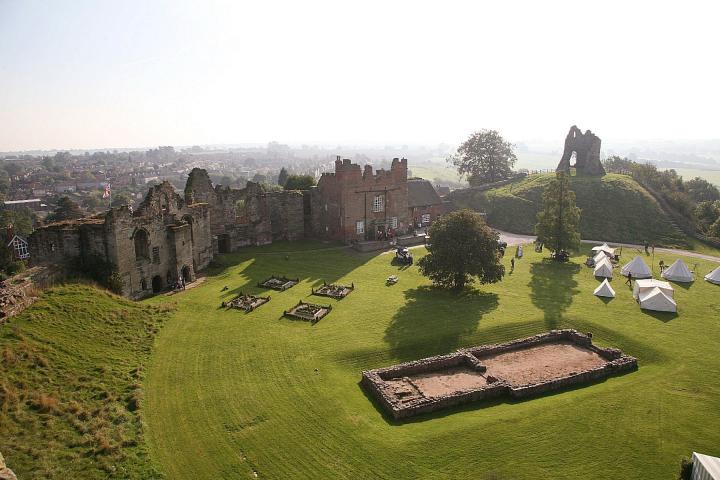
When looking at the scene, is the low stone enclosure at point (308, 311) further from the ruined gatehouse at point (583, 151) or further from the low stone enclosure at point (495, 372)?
the ruined gatehouse at point (583, 151)

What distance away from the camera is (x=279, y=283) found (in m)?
37.1

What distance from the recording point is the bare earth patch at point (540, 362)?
2408 centimetres

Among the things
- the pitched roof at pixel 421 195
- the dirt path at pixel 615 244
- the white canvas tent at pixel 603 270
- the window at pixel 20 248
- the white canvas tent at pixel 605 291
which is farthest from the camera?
the pitched roof at pixel 421 195

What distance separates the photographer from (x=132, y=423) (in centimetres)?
1872

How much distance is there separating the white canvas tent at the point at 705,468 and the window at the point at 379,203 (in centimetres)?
4085

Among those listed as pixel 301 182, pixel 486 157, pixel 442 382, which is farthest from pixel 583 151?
pixel 442 382

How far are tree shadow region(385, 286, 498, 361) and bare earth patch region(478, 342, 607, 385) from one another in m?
2.72

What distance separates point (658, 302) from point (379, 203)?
30.2 m

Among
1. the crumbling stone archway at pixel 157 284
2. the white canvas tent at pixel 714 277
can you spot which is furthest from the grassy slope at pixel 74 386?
the white canvas tent at pixel 714 277

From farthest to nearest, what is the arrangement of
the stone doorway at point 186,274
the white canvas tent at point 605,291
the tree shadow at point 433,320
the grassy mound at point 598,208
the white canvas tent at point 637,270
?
1. the grassy mound at point 598,208
2. the white canvas tent at point 637,270
3. the stone doorway at point 186,274
4. the white canvas tent at point 605,291
5. the tree shadow at point 433,320

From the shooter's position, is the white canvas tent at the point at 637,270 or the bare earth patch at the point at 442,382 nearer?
the bare earth patch at the point at 442,382

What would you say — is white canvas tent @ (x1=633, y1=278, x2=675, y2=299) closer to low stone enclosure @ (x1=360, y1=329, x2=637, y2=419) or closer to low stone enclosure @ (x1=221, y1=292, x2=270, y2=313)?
low stone enclosure @ (x1=360, y1=329, x2=637, y2=419)

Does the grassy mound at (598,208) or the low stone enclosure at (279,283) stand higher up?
the grassy mound at (598,208)

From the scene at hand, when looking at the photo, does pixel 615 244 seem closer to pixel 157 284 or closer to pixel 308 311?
pixel 308 311
